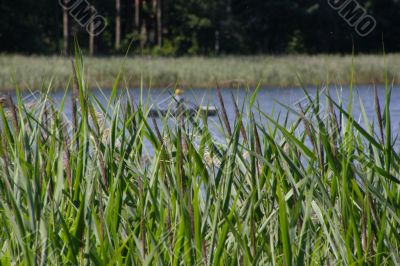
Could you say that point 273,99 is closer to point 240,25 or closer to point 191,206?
point 191,206

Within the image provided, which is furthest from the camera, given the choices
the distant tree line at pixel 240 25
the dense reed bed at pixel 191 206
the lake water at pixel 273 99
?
the distant tree line at pixel 240 25

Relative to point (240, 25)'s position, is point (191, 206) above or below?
above

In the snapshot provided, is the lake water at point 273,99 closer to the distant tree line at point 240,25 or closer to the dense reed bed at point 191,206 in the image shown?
the dense reed bed at point 191,206

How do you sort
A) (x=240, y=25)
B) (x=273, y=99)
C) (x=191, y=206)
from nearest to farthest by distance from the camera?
(x=191, y=206), (x=273, y=99), (x=240, y=25)

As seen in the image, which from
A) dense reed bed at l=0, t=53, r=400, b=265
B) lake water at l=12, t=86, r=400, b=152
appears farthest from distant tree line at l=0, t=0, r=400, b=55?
dense reed bed at l=0, t=53, r=400, b=265

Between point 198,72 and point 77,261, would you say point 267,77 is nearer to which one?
point 198,72

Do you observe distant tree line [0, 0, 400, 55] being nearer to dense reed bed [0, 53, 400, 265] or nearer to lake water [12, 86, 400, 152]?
lake water [12, 86, 400, 152]

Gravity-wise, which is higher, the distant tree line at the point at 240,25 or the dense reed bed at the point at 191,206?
the dense reed bed at the point at 191,206

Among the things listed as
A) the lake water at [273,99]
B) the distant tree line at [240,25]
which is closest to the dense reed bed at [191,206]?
the lake water at [273,99]

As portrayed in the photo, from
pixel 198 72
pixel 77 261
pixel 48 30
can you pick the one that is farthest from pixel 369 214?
pixel 48 30

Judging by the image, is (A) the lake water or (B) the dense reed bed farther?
(A) the lake water

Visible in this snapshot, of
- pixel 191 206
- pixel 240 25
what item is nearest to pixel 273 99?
pixel 191 206

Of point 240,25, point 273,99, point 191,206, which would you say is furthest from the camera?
point 240,25

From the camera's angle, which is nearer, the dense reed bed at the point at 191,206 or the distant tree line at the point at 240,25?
the dense reed bed at the point at 191,206
